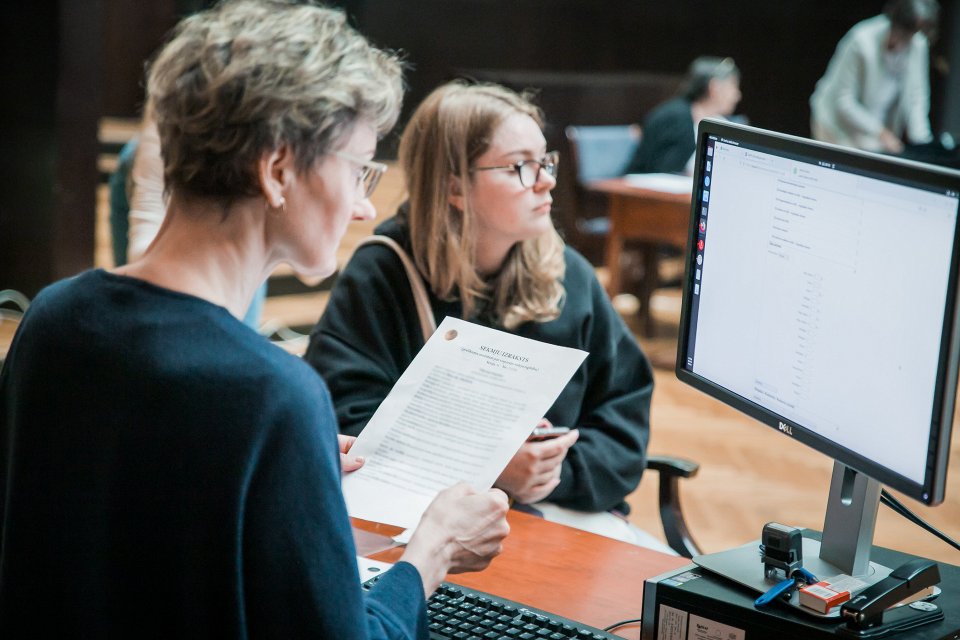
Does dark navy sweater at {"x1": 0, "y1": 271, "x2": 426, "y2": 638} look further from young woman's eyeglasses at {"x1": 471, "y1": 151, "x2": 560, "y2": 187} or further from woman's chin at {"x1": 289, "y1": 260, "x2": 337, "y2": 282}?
young woman's eyeglasses at {"x1": 471, "y1": 151, "x2": 560, "y2": 187}

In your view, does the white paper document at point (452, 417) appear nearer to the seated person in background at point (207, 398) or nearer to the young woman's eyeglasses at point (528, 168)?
the seated person in background at point (207, 398)

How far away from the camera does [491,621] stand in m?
1.37

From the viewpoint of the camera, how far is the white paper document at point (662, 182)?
5.75 metres

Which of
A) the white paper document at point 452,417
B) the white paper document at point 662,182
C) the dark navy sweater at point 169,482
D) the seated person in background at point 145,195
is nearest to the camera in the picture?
the dark navy sweater at point 169,482

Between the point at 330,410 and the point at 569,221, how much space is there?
564 cm

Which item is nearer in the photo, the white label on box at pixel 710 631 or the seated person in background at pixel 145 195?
the white label on box at pixel 710 631

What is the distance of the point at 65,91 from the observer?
4.46 meters

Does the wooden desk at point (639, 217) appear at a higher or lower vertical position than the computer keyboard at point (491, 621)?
lower

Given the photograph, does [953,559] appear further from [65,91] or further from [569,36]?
[569,36]

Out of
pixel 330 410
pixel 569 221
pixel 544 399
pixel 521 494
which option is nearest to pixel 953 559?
pixel 521 494

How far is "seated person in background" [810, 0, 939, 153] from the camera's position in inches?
277

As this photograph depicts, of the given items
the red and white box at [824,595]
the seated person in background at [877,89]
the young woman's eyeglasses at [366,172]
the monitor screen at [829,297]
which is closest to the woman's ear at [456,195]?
the monitor screen at [829,297]

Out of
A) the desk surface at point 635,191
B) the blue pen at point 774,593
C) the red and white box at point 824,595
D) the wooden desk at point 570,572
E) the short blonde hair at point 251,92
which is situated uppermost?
the short blonde hair at point 251,92

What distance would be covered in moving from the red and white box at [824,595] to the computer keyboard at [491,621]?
0.23m
